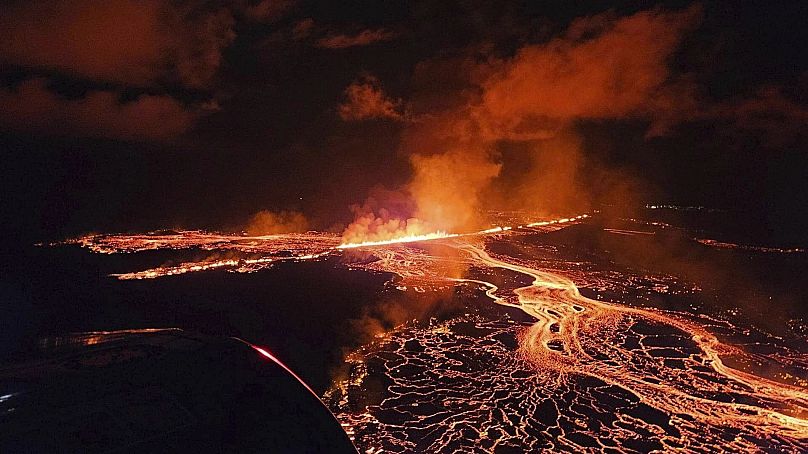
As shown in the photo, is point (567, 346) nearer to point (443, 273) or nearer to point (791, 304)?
point (443, 273)

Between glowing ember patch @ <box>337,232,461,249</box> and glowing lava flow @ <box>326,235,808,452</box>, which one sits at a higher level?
glowing ember patch @ <box>337,232,461,249</box>

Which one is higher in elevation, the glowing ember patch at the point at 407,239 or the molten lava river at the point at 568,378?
the glowing ember patch at the point at 407,239

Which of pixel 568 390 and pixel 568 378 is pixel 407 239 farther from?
pixel 568 390

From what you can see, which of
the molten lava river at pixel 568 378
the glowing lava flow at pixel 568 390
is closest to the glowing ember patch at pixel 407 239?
the molten lava river at pixel 568 378

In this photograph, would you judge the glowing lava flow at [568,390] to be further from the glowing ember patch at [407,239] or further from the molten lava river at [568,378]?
the glowing ember patch at [407,239]

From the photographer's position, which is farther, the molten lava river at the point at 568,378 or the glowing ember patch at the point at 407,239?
the glowing ember patch at the point at 407,239

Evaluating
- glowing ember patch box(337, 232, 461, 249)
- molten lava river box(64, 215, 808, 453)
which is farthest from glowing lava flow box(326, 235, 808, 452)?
glowing ember patch box(337, 232, 461, 249)

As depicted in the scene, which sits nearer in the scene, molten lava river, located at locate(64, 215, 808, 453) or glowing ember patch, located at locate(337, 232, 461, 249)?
molten lava river, located at locate(64, 215, 808, 453)

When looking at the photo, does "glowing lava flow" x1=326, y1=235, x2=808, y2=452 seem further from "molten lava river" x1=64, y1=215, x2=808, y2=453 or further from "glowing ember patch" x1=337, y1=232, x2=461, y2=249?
"glowing ember patch" x1=337, y1=232, x2=461, y2=249

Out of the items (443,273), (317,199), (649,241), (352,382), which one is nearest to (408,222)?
(443,273)
